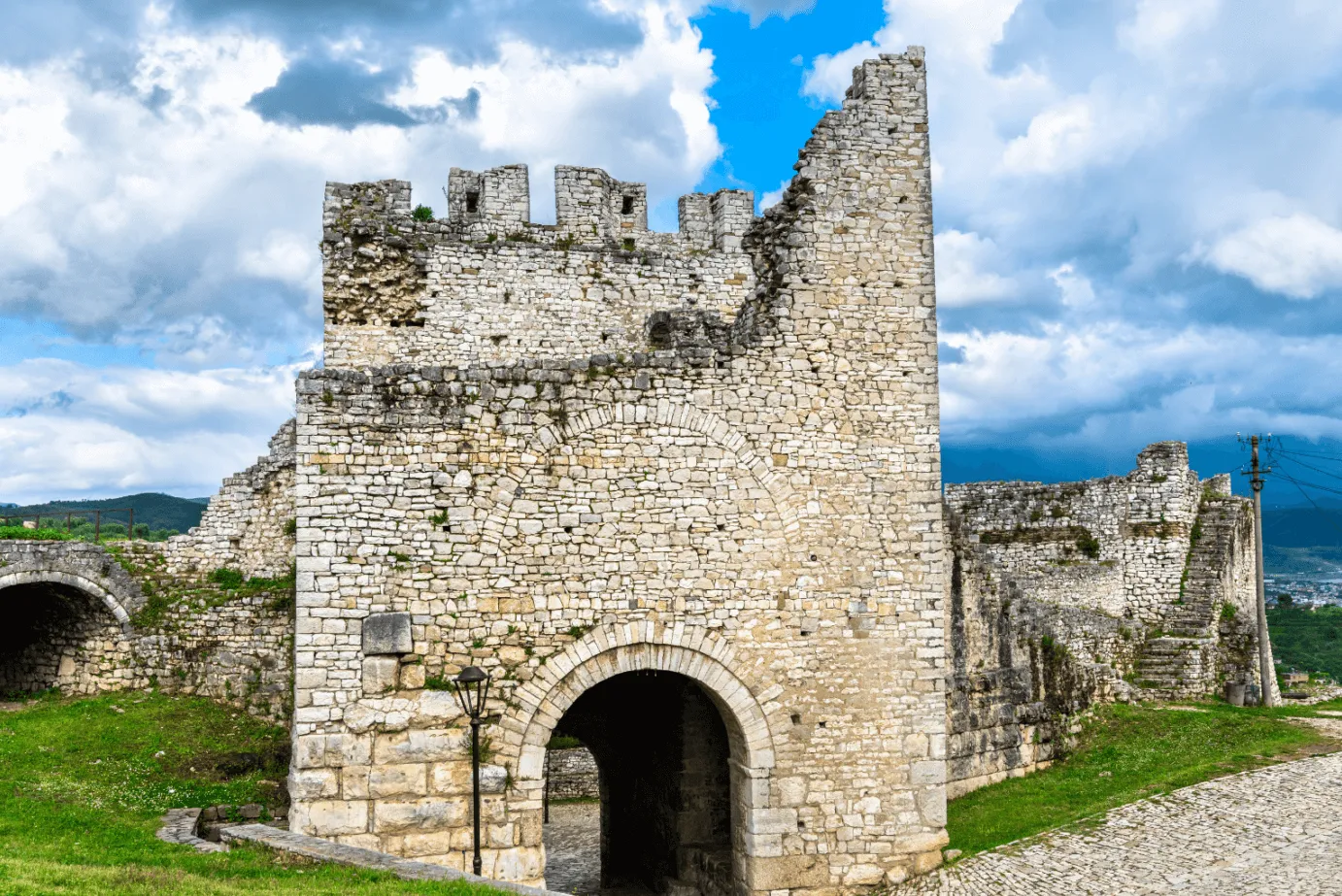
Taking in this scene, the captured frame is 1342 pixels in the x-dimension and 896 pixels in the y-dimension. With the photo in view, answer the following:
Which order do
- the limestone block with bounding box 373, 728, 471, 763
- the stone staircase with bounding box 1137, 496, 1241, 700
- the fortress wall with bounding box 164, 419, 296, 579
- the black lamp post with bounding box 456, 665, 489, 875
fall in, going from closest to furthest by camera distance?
the black lamp post with bounding box 456, 665, 489, 875, the limestone block with bounding box 373, 728, 471, 763, the fortress wall with bounding box 164, 419, 296, 579, the stone staircase with bounding box 1137, 496, 1241, 700

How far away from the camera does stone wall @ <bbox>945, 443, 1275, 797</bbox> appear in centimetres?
1758

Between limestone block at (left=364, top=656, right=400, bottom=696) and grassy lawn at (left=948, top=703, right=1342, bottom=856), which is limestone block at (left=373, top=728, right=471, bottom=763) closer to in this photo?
limestone block at (left=364, top=656, right=400, bottom=696)

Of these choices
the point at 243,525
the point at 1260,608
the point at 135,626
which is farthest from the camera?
the point at 1260,608

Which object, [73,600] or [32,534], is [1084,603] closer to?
[73,600]

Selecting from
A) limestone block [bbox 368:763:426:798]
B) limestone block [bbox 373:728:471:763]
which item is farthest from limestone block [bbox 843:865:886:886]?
limestone block [bbox 368:763:426:798]

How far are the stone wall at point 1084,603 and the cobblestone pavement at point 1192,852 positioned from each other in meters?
3.10

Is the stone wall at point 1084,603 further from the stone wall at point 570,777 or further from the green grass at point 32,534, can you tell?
the green grass at point 32,534

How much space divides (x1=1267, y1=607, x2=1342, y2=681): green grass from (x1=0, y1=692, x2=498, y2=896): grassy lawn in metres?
36.8

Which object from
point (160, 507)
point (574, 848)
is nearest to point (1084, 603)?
point (574, 848)

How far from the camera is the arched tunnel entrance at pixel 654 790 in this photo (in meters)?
15.6

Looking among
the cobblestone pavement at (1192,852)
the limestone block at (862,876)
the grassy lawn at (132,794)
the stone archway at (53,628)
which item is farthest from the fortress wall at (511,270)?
the cobblestone pavement at (1192,852)

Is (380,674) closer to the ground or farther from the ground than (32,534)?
closer to the ground

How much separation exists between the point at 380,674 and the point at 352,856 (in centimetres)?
194

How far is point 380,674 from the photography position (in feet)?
39.5
